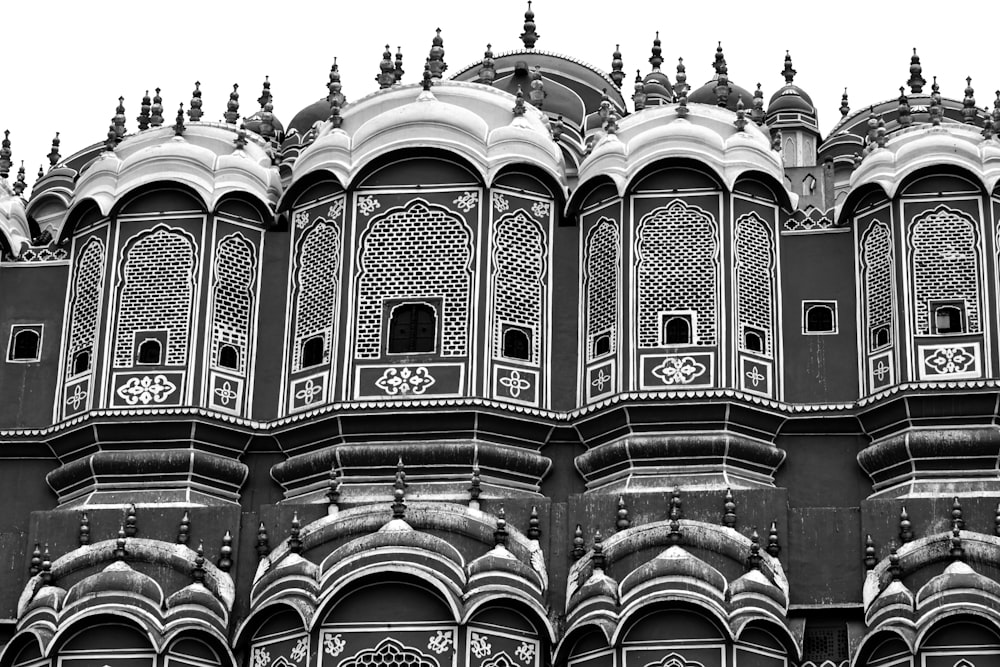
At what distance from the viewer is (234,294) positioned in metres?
28.4

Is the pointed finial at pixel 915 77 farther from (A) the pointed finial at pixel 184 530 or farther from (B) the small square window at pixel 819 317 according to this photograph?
(A) the pointed finial at pixel 184 530

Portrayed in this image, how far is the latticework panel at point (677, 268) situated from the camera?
89.1ft

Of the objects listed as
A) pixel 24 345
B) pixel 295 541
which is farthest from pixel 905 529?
pixel 24 345

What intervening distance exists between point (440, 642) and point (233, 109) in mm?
9468

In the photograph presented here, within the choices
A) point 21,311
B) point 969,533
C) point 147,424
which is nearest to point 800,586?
point 969,533

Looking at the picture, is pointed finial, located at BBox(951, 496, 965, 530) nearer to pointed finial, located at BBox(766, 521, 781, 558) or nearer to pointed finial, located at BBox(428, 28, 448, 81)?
pointed finial, located at BBox(766, 521, 781, 558)

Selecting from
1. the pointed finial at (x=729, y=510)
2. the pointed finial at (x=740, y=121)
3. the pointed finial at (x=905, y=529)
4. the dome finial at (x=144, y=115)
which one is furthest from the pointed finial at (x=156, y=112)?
the pointed finial at (x=905, y=529)

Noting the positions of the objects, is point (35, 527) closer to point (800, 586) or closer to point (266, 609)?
point (266, 609)

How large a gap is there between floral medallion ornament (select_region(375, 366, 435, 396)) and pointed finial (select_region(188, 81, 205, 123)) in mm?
5209

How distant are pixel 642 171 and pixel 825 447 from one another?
4038mm

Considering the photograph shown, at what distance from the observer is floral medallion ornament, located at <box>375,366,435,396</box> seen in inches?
1063

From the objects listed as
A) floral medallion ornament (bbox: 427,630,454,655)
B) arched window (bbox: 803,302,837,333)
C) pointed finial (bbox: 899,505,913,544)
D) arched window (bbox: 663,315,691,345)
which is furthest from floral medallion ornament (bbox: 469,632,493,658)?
arched window (bbox: 803,302,837,333)

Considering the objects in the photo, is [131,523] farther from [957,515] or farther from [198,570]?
[957,515]

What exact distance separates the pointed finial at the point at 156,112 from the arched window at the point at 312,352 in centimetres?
428
